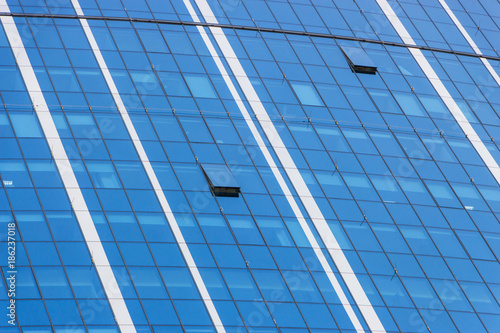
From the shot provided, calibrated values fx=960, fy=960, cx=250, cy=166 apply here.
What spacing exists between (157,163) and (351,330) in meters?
12.5

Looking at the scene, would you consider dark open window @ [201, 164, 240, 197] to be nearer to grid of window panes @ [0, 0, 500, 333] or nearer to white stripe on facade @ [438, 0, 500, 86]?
grid of window panes @ [0, 0, 500, 333]

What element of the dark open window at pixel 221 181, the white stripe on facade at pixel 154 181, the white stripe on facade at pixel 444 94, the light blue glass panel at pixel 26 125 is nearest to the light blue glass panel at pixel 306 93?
the dark open window at pixel 221 181

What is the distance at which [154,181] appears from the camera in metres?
46.4

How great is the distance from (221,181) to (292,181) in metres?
3.80

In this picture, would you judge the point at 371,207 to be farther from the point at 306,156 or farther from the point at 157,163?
the point at 157,163

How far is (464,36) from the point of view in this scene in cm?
5891

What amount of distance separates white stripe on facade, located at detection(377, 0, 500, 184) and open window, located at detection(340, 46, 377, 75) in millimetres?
3243

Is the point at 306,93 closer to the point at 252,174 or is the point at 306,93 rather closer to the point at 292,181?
the point at 292,181

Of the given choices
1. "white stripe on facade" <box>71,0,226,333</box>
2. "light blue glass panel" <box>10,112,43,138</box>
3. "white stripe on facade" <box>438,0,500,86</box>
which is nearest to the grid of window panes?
"light blue glass panel" <box>10,112,43,138</box>

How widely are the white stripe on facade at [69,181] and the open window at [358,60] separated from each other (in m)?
17.5

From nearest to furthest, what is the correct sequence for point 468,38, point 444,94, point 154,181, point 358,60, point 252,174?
point 154,181 → point 252,174 → point 358,60 → point 444,94 → point 468,38

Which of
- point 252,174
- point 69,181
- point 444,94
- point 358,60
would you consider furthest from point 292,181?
point 444,94

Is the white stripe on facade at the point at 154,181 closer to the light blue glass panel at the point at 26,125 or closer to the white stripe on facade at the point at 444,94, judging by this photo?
the light blue glass panel at the point at 26,125

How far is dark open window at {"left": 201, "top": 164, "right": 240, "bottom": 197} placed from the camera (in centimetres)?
4662
